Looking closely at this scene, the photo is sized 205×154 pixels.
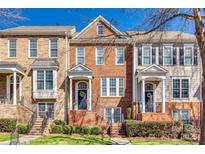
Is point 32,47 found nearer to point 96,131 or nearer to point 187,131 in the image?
point 96,131

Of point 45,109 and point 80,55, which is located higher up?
point 80,55

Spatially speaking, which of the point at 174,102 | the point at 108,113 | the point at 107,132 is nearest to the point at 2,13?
the point at 107,132

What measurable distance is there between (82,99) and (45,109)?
1.96 meters

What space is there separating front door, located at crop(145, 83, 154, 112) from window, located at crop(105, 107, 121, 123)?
144 cm

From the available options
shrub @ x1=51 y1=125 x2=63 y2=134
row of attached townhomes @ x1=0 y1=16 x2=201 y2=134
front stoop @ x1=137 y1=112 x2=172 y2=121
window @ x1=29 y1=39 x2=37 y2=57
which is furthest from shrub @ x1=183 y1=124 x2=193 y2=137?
window @ x1=29 y1=39 x2=37 y2=57

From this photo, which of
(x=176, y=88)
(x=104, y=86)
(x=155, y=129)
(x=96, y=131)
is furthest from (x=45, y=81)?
(x=176, y=88)

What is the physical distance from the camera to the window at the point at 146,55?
20922 millimetres

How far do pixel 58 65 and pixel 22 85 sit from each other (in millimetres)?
2108

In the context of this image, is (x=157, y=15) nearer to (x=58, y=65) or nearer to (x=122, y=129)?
(x=122, y=129)

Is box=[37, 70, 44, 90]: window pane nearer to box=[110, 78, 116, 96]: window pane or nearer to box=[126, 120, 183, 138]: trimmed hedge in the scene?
box=[110, 78, 116, 96]: window pane

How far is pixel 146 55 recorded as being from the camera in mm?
20953

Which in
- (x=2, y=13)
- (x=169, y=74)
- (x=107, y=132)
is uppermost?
(x=2, y=13)

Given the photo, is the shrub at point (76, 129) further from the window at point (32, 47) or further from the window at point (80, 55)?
the window at point (32, 47)
